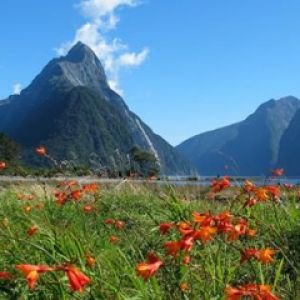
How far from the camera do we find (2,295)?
3.64 meters

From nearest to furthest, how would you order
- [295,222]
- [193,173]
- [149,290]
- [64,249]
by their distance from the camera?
[149,290] → [64,249] → [295,222] → [193,173]

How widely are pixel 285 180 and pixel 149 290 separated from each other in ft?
19.7

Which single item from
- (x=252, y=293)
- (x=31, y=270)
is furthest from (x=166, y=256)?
(x=31, y=270)

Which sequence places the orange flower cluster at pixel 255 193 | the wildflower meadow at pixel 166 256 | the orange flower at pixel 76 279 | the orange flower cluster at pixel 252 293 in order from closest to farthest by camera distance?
the orange flower at pixel 76 279, the orange flower cluster at pixel 252 293, the wildflower meadow at pixel 166 256, the orange flower cluster at pixel 255 193

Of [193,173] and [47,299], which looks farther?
[193,173]

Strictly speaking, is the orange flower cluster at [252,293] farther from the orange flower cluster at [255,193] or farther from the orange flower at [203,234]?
the orange flower cluster at [255,193]

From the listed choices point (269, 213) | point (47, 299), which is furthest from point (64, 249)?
point (269, 213)

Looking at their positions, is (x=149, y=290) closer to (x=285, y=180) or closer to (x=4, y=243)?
(x=4, y=243)

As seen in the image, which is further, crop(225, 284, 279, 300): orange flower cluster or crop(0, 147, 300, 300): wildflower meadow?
crop(0, 147, 300, 300): wildflower meadow

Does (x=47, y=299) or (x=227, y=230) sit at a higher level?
(x=227, y=230)

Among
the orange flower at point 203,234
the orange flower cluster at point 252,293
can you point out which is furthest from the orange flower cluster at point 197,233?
the orange flower cluster at point 252,293

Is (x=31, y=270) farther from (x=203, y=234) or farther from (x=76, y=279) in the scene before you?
(x=203, y=234)

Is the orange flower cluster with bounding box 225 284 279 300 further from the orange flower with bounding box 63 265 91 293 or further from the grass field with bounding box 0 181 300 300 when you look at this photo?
the orange flower with bounding box 63 265 91 293

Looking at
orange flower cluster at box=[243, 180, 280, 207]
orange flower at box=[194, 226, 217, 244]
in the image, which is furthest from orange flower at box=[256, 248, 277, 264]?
orange flower cluster at box=[243, 180, 280, 207]
